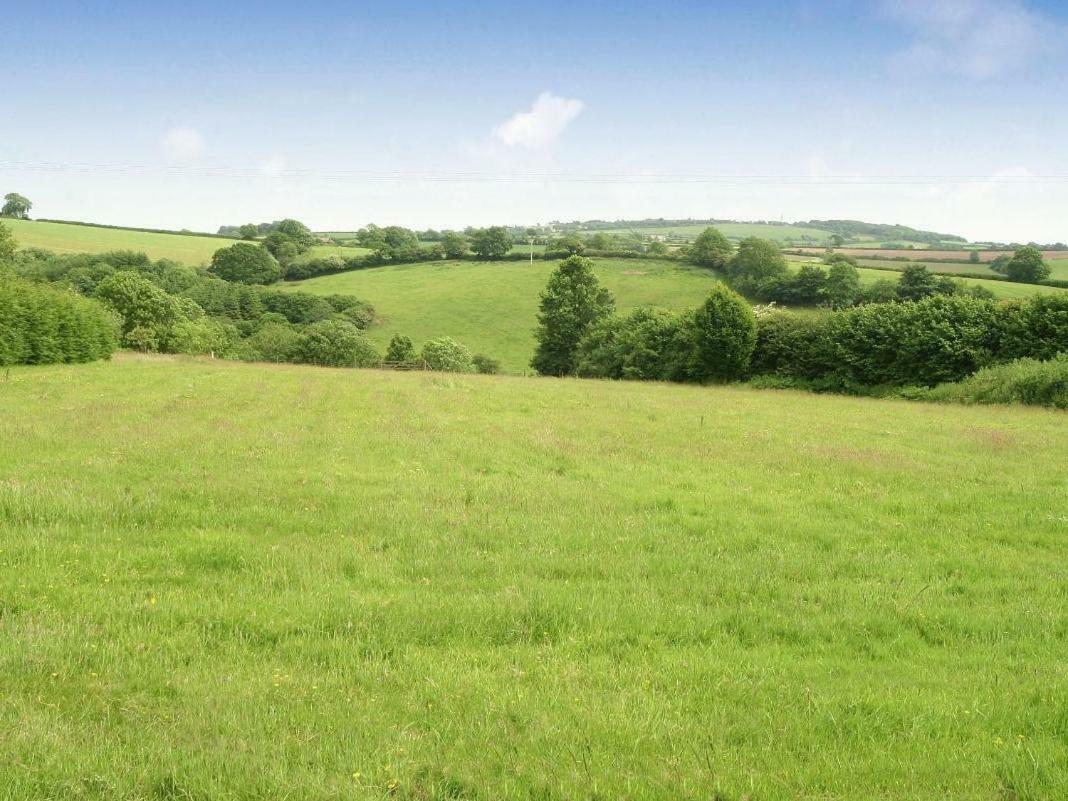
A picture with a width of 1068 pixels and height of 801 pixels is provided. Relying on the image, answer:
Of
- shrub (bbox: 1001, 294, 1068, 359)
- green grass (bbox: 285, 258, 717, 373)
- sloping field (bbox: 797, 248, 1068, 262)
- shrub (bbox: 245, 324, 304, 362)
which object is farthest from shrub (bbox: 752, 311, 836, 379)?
sloping field (bbox: 797, 248, 1068, 262)

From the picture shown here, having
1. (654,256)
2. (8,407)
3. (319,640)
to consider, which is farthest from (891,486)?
(654,256)

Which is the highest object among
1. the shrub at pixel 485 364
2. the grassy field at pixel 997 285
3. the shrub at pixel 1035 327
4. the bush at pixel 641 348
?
the grassy field at pixel 997 285

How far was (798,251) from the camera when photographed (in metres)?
116

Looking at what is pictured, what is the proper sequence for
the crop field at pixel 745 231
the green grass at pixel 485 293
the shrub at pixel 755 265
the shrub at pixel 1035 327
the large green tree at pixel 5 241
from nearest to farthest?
the shrub at pixel 1035 327
the large green tree at pixel 5 241
the green grass at pixel 485 293
the shrub at pixel 755 265
the crop field at pixel 745 231

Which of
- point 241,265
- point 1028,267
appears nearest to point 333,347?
point 241,265

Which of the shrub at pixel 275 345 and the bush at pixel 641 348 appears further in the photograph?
the shrub at pixel 275 345

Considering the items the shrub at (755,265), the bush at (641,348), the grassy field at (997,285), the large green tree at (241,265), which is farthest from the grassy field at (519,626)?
the large green tree at (241,265)

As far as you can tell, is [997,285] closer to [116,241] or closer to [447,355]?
[447,355]

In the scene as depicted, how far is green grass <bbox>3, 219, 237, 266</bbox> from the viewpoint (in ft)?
358

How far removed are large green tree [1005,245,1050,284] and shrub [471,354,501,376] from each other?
6380cm

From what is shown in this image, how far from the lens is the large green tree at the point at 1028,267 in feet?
276

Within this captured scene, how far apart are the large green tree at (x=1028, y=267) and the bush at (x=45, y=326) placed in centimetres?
9539

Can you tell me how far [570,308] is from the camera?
7025 cm

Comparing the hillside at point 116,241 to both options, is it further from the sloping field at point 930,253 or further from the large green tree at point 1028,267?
the large green tree at point 1028,267
